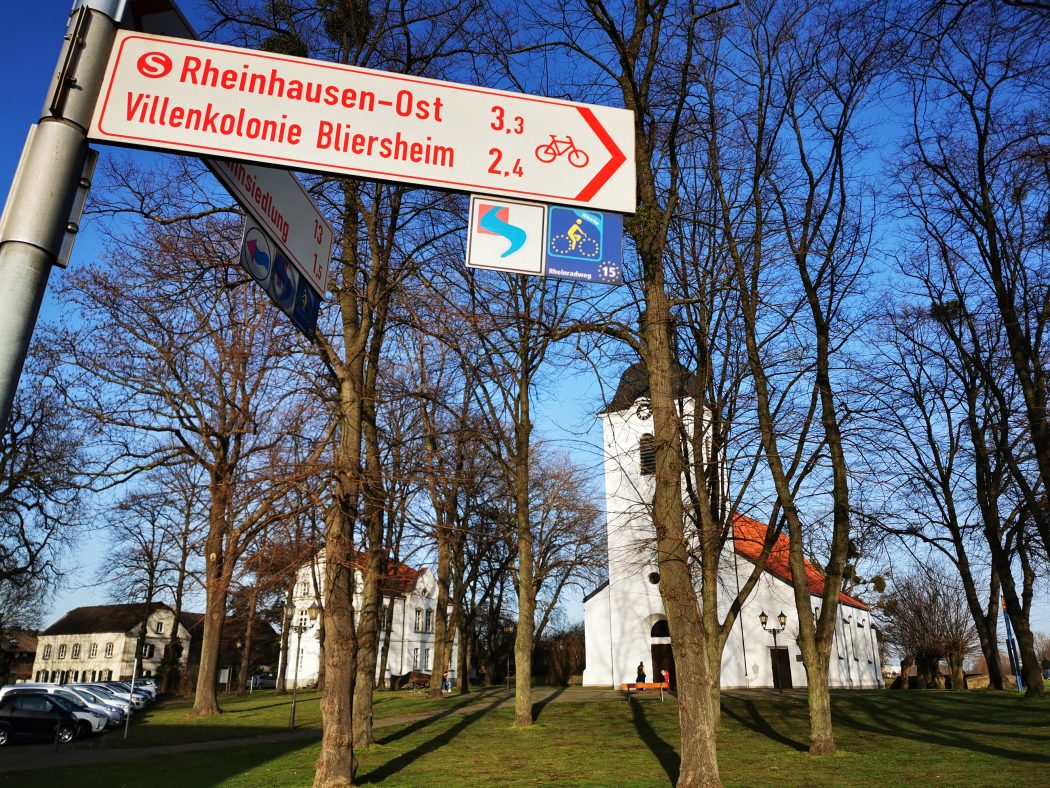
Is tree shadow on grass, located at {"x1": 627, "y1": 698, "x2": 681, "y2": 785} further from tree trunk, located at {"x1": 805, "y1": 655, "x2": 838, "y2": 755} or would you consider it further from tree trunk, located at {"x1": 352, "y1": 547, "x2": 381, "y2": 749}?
tree trunk, located at {"x1": 352, "y1": 547, "x2": 381, "y2": 749}

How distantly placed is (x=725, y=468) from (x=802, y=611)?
3.30 metres

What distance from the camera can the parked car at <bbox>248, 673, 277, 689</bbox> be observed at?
56.8 m

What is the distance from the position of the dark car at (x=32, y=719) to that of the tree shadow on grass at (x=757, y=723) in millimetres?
18941

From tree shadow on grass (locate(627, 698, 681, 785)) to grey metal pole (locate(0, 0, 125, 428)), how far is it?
1005cm

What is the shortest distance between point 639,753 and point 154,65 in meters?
15.1

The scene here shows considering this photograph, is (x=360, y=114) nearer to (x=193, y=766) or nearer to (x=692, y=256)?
(x=692, y=256)

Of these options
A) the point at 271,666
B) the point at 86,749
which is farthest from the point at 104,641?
the point at 86,749

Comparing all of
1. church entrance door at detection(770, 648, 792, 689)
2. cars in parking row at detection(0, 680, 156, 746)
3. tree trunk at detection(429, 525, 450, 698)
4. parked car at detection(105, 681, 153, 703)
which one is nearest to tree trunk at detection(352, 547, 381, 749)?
cars in parking row at detection(0, 680, 156, 746)

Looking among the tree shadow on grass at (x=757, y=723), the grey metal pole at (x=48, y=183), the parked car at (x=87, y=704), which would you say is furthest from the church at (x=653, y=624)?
the grey metal pole at (x=48, y=183)

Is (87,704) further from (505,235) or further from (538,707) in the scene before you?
(505,235)

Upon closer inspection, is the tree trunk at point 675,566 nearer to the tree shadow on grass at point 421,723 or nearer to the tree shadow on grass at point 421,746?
the tree shadow on grass at point 421,746

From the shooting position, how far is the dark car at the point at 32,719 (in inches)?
830

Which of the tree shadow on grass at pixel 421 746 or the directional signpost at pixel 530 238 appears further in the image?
the tree shadow on grass at pixel 421 746

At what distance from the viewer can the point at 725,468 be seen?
54.3 feet
